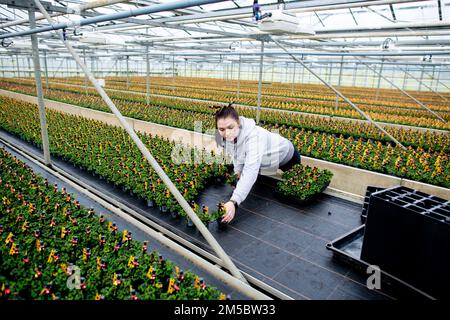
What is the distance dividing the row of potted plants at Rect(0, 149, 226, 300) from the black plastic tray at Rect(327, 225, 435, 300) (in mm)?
1500

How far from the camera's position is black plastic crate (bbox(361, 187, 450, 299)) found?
2564 millimetres

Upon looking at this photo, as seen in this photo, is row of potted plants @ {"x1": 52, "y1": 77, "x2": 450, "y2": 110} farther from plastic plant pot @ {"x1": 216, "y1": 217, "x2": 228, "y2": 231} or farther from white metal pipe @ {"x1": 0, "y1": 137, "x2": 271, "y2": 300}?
white metal pipe @ {"x1": 0, "y1": 137, "x2": 271, "y2": 300}

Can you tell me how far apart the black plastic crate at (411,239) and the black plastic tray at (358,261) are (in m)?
0.05

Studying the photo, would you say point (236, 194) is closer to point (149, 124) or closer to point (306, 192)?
point (306, 192)

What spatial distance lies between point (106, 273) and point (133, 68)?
157ft

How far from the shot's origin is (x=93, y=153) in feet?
22.1

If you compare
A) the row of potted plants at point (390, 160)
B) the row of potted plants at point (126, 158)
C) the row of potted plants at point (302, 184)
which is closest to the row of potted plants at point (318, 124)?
the row of potted plants at point (390, 160)

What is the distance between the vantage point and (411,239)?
274 cm

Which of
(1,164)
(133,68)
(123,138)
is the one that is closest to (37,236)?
(1,164)

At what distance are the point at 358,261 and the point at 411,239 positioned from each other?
24.7 inches

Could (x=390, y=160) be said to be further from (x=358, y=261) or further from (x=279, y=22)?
(x=279, y=22)

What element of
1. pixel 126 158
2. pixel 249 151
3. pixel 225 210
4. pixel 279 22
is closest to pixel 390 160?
pixel 279 22

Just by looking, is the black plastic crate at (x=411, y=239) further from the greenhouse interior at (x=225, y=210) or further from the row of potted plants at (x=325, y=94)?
the row of potted plants at (x=325, y=94)

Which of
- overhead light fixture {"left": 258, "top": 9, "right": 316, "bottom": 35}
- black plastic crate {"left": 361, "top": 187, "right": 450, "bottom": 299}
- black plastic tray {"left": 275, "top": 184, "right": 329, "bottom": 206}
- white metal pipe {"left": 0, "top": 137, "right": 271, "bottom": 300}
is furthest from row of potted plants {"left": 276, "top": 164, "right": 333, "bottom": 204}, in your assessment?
overhead light fixture {"left": 258, "top": 9, "right": 316, "bottom": 35}
